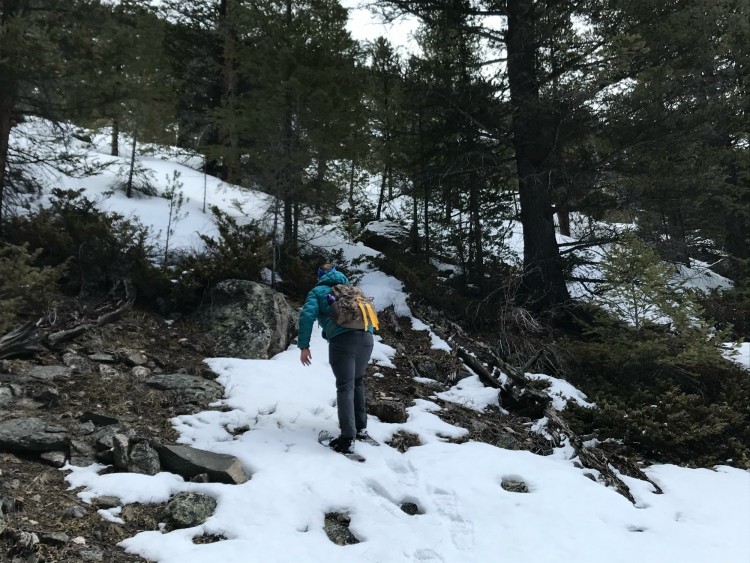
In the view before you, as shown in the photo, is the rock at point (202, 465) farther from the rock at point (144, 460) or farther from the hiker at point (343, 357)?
the hiker at point (343, 357)

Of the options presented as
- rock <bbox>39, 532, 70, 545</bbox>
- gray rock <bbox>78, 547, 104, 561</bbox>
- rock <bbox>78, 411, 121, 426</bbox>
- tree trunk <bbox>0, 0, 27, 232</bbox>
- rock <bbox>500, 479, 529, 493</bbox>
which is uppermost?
tree trunk <bbox>0, 0, 27, 232</bbox>

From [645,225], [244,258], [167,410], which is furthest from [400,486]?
[645,225]

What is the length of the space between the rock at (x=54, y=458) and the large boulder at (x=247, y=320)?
346 cm

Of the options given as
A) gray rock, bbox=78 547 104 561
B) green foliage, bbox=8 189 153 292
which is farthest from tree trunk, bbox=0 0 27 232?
gray rock, bbox=78 547 104 561

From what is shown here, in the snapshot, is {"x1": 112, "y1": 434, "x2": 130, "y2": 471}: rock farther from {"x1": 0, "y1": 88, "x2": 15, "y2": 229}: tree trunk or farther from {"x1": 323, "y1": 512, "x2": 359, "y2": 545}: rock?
{"x1": 0, "y1": 88, "x2": 15, "y2": 229}: tree trunk

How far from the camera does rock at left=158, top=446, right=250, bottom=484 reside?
14.1ft

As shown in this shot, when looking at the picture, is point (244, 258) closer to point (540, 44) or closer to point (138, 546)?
point (138, 546)

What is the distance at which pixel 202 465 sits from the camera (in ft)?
14.4

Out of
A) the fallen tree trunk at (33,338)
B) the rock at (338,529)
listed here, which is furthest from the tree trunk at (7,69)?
the rock at (338,529)

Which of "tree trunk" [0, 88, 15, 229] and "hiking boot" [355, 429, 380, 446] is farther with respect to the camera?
"tree trunk" [0, 88, 15, 229]

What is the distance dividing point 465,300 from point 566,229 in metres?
13.9

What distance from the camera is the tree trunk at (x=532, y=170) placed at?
10508mm

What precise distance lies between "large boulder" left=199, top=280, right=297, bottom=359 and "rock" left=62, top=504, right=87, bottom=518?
13.2 feet

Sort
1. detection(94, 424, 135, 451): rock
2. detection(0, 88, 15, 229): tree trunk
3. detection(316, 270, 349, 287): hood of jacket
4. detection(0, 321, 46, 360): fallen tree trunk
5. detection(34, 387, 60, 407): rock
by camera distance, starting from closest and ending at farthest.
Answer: detection(94, 424, 135, 451): rock, detection(34, 387, 60, 407): rock, detection(316, 270, 349, 287): hood of jacket, detection(0, 321, 46, 360): fallen tree trunk, detection(0, 88, 15, 229): tree trunk
